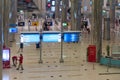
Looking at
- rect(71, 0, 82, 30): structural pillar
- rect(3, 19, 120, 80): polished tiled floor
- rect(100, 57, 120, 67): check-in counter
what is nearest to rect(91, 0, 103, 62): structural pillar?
rect(3, 19, 120, 80): polished tiled floor

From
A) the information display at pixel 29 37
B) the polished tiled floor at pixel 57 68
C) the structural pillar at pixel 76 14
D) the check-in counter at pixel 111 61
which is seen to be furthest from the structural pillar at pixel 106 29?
the check-in counter at pixel 111 61

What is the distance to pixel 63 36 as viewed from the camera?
29.5 m

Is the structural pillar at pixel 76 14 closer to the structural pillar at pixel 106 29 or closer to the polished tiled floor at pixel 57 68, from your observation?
the structural pillar at pixel 106 29

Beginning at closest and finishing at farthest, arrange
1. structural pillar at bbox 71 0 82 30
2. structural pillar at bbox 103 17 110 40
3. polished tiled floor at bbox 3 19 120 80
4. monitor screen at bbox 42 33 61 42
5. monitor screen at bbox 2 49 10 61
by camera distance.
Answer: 1. polished tiled floor at bbox 3 19 120 80
2. monitor screen at bbox 2 49 10 61
3. monitor screen at bbox 42 33 61 42
4. structural pillar at bbox 103 17 110 40
5. structural pillar at bbox 71 0 82 30

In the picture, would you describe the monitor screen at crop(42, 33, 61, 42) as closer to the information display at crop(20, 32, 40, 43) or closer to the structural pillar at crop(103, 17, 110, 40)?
the information display at crop(20, 32, 40, 43)

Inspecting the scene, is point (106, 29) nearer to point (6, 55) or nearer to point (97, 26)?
point (97, 26)

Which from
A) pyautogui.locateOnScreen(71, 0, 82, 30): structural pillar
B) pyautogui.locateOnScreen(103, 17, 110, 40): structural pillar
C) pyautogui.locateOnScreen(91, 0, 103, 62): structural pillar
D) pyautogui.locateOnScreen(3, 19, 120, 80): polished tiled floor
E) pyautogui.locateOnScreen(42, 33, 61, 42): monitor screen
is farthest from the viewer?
pyautogui.locateOnScreen(71, 0, 82, 30): structural pillar

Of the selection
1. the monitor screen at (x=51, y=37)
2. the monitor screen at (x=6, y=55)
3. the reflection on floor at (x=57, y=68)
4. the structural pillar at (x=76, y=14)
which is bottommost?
the reflection on floor at (x=57, y=68)

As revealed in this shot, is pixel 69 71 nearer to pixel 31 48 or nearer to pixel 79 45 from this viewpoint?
pixel 31 48

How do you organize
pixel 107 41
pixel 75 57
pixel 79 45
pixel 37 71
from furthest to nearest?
pixel 107 41 < pixel 79 45 < pixel 75 57 < pixel 37 71

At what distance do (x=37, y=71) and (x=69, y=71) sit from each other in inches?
86.5

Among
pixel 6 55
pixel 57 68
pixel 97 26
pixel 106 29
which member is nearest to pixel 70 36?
pixel 97 26

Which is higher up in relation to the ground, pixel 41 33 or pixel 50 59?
pixel 41 33

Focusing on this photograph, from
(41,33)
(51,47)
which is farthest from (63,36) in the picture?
(51,47)
